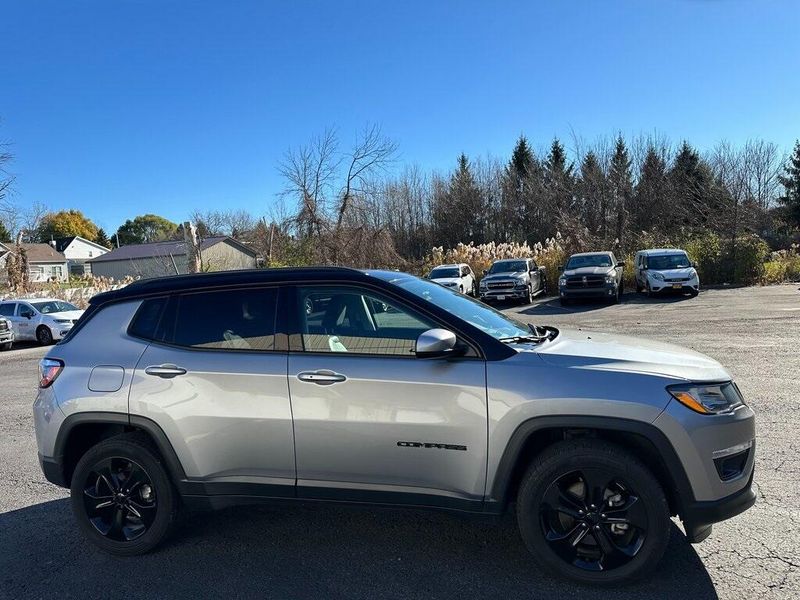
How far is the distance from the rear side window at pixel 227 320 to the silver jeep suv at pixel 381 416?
12 mm

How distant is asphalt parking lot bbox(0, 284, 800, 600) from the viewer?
3148 millimetres

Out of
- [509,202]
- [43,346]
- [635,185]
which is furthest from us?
[509,202]

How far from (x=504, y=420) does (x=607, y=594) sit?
3.50 ft

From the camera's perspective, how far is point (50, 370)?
3877 millimetres

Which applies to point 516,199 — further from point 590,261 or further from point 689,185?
point 590,261

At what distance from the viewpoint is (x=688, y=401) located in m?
2.97

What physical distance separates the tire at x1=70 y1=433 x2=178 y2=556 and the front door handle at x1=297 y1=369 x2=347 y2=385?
119 centimetres

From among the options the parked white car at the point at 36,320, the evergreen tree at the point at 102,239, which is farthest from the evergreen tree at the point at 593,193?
the evergreen tree at the point at 102,239

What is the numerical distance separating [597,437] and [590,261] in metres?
19.6

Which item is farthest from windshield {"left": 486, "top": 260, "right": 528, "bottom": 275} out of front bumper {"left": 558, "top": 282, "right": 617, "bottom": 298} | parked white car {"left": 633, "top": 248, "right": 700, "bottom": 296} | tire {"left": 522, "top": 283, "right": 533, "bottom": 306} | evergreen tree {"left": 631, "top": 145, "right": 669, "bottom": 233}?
evergreen tree {"left": 631, "top": 145, "right": 669, "bottom": 233}

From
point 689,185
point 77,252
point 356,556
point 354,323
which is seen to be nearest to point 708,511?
point 356,556

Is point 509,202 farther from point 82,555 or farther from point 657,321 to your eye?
point 82,555

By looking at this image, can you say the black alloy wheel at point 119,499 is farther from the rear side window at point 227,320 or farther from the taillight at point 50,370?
the rear side window at point 227,320

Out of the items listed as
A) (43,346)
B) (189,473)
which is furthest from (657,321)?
(43,346)
